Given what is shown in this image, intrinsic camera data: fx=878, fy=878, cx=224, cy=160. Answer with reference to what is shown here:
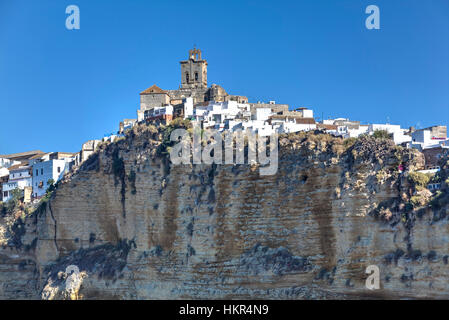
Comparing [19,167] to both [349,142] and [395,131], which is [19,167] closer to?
[395,131]

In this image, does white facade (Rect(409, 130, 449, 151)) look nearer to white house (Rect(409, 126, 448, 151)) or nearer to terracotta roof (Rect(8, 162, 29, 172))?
white house (Rect(409, 126, 448, 151))

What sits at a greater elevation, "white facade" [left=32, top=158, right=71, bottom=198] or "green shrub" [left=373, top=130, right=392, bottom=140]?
"green shrub" [left=373, top=130, right=392, bottom=140]

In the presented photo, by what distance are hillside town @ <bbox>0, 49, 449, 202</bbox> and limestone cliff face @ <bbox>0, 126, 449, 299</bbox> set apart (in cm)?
243

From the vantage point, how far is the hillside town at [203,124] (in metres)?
38.6

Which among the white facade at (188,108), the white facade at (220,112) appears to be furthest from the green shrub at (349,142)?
the white facade at (188,108)

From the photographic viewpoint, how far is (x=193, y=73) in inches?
1989

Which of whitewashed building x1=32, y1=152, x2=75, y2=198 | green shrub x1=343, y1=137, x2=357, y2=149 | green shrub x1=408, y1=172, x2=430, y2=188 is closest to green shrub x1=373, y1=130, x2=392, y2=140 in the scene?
green shrub x1=343, y1=137, x2=357, y2=149

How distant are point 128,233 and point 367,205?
13.4 metres

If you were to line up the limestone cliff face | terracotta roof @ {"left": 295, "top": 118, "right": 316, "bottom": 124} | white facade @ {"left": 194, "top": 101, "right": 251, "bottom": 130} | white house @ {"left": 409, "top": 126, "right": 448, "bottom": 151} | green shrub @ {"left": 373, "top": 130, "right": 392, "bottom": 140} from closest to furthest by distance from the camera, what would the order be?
the limestone cliff face → white house @ {"left": 409, "top": 126, "right": 448, "bottom": 151} → green shrub @ {"left": 373, "top": 130, "right": 392, "bottom": 140} → white facade @ {"left": 194, "top": 101, "right": 251, "bottom": 130} → terracotta roof @ {"left": 295, "top": 118, "right": 316, "bottom": 124}

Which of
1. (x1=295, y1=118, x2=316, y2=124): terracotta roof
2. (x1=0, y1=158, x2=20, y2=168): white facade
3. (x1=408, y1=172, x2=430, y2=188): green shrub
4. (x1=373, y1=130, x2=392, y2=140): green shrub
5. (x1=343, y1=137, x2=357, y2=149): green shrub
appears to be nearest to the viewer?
(x1=408, y1=172, x2=430, y2=188): green shrub

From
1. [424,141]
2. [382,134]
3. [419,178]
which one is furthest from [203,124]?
[419,178]

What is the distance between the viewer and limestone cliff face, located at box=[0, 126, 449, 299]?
31.5 metres

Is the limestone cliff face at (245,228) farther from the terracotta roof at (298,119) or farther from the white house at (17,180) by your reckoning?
the terracotta roof at (298,119)
